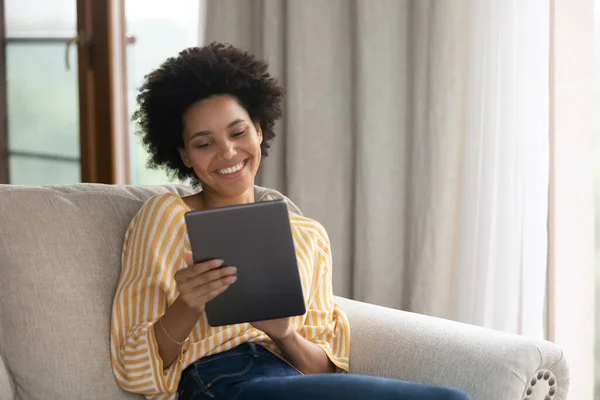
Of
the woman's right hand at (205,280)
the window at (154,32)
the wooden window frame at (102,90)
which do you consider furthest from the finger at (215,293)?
the window at (154,32)

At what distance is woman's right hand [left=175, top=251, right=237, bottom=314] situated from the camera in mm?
1591

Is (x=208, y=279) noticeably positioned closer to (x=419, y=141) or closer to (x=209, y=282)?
(x=209, y=282)

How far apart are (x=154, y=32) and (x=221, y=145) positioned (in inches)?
80.8

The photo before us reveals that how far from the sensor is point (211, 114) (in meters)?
1.88

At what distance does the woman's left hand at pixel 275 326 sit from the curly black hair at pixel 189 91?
407 millimetres

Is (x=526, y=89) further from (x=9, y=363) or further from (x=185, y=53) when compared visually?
(x=9, y=363)

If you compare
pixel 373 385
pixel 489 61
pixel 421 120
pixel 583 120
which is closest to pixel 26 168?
pixel 421 120

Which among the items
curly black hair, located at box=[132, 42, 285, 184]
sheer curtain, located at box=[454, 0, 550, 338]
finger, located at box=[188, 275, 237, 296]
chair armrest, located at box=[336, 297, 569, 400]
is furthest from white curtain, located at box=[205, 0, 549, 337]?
finger, located at box=[188, 275, 237, 296]

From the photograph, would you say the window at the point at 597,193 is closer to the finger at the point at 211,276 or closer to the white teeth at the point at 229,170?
the white teeth at the point at 229,170

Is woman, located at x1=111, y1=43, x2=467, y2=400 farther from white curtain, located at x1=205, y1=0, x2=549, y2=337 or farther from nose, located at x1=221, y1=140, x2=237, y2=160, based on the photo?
white curtain, located at x1=205, y1=0, x2=549, y2=337

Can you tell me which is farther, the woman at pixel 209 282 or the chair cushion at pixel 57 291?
the chair cushion at pixel 57 291

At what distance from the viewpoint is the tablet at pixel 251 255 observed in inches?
61.6

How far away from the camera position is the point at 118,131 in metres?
3.45

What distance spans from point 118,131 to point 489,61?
1495 mm
